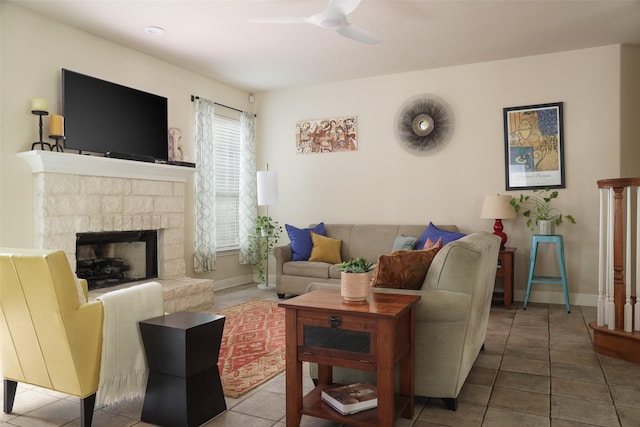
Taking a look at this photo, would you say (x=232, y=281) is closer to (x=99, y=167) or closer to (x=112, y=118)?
(x=99, y=167)

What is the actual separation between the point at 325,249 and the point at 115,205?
2378 millimetres

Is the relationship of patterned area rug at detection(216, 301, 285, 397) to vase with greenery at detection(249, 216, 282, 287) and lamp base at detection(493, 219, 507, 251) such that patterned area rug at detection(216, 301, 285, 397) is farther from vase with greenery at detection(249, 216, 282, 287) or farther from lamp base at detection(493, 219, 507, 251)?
lamp base at detection(493, 219, 507, 251)

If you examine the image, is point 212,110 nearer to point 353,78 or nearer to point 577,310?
point 353,78

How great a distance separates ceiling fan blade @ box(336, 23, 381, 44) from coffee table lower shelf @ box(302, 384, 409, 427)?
2663mm

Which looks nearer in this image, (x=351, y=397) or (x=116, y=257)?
(x=351, y=397)

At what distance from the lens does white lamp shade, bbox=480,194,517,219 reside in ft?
16.1

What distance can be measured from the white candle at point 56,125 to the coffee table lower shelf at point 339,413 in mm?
3134

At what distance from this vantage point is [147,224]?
15.7ft

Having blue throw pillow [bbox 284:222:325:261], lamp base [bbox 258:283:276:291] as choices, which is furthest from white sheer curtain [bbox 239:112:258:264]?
blue throw pillow [bbox 284:222:325:261]

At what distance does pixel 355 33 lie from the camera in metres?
3.68

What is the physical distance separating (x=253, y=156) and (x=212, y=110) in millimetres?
989

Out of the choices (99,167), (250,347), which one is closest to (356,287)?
(250,347)

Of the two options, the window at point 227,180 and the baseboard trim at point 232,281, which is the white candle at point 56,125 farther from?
the baseboard trim at point 232,281

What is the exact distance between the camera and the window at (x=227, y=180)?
6.10m
